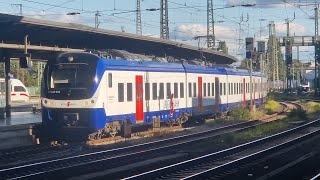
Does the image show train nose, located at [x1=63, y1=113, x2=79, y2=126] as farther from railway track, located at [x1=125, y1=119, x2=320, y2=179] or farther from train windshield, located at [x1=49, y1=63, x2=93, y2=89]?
railway track, located at [x1=125, y1=119, x2=320, y2=179]

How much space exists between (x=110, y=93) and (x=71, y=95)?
5.11 ft

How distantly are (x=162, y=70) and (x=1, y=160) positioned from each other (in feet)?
34.1

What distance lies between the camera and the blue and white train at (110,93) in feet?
63.9

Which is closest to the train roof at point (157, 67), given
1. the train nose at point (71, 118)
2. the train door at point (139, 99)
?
the train door at point (139, 99)

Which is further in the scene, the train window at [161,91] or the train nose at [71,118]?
the train window at [161,91]

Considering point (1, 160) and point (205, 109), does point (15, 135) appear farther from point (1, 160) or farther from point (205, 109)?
point (205, 109)

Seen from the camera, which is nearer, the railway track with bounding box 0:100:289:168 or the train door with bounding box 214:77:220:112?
the railway track with bounding box 0:100:289:168

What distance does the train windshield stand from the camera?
64.1 ft

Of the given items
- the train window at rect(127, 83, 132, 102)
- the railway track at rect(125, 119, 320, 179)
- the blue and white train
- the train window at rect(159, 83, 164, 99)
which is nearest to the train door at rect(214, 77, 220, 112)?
the blue and white train

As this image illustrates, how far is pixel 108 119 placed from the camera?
66.3 feet

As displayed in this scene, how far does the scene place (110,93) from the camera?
798 inches

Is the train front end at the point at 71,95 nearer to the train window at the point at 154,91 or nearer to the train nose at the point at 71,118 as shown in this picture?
the train nose at the point at 71,118

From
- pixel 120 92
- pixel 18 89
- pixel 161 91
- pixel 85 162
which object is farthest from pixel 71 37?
pixel 18 89

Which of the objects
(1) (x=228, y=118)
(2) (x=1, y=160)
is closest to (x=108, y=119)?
(2) (x=1, y=160)
